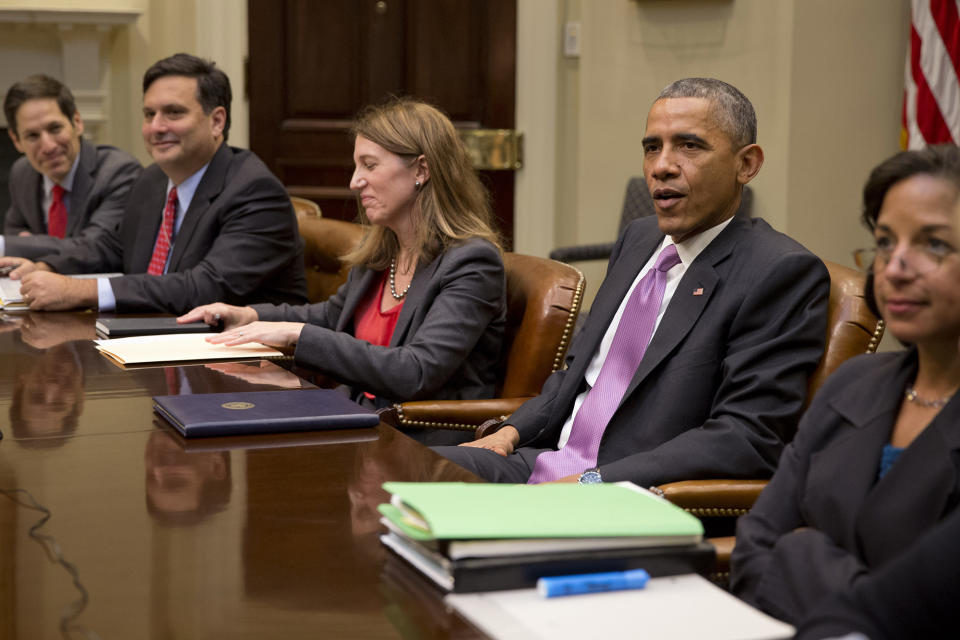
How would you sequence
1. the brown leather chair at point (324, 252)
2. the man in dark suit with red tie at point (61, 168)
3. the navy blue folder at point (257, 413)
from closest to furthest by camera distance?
1. the navy blue folder at point (257, 413)
2. the brown leather chair at point (324, 252)
3. the man in dark suit with red tie at point (61, 168)

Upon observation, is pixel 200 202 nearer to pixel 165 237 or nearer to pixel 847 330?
pixel 165 237

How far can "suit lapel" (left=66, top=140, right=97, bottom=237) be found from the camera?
4.31m

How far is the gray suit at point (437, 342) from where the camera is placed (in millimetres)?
2387

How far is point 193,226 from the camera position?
336 centimetres

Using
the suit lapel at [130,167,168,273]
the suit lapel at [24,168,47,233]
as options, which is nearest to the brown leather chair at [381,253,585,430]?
the suit lapel at [130,167,168,273]

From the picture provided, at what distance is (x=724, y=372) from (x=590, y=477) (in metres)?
0.30

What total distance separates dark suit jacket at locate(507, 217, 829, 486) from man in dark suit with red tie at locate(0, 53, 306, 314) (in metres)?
1.57

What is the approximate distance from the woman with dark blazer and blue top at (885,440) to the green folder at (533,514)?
8.9 inches

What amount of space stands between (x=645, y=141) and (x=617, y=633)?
1.36 m

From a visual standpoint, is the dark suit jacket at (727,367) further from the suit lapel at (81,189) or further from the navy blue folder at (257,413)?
the suit lapel at (81,189)

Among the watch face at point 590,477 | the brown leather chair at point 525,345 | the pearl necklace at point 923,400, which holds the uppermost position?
the pearl necklace at point 923,400

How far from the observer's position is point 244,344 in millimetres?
2514

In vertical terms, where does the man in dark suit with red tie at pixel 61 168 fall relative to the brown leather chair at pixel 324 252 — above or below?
above

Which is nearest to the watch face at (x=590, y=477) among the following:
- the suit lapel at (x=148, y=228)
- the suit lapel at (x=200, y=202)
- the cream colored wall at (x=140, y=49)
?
the suit lapel at (x=200, y=202)
